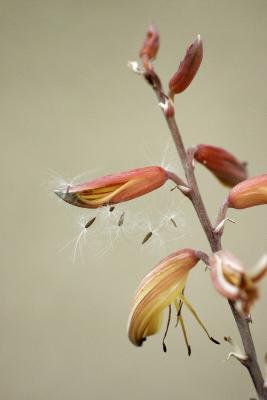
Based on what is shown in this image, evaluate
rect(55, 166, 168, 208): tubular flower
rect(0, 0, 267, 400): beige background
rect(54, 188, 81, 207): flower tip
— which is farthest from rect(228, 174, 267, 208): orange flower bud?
rect(0, 0, 267, 400): beige background

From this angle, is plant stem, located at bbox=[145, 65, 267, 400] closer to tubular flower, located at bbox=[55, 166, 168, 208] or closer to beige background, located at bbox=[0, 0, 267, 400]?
tubular flower, located at bbox=[55, 166, 168, 208]

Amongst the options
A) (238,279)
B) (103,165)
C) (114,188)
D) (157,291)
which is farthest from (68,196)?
(103,165)

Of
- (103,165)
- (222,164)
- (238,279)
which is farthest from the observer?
(103,165)

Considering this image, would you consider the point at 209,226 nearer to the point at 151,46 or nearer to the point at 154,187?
the point at 154,187

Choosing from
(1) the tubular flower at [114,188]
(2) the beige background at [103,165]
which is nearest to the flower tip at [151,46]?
(1) the tubular flower at [114,188]

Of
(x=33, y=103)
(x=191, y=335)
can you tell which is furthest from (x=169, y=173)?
(x=33, y=103)

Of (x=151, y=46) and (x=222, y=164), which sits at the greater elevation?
(x=151, y=46)

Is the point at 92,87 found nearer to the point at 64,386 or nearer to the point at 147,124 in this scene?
the point at 147,124
